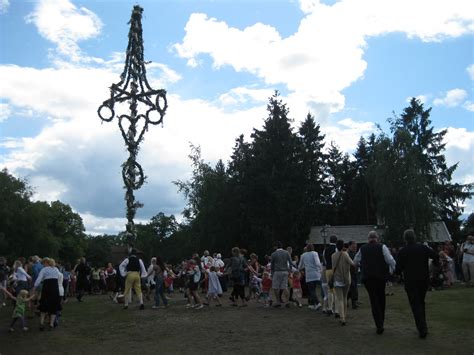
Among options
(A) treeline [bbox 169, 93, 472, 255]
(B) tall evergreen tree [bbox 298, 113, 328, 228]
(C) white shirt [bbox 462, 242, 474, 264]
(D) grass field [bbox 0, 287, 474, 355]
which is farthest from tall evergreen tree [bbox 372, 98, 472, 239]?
(D) grass field [bbox 0, 287, 474, 355]

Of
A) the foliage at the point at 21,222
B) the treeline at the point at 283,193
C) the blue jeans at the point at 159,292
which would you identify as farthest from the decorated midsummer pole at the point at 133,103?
the foliage at the point at 21,222

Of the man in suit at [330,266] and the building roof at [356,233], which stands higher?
the building roof at [356,233]

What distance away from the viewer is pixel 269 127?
43625mm

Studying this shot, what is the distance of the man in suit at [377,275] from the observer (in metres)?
9.84

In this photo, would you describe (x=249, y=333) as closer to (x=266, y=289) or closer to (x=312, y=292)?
(x=312, y=292)

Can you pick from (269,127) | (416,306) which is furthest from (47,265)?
(269,127)

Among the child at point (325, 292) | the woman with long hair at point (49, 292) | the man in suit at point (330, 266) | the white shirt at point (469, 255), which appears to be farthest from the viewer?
the white shirt at point (469, 255)

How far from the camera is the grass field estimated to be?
8969mm

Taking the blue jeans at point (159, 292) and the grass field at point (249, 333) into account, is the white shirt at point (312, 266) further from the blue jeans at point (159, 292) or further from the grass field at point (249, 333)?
the blue jeans at point (159, 292)

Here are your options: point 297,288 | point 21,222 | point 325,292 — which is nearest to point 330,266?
point 325,292

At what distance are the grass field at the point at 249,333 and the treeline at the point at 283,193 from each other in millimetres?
25042

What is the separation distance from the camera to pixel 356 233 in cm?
4812

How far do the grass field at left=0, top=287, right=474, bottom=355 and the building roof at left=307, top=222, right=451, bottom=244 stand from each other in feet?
96.6

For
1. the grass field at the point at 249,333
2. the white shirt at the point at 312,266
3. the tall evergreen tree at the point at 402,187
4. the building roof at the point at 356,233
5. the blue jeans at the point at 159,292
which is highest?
the tall evergreen tree at the point at 402,187
